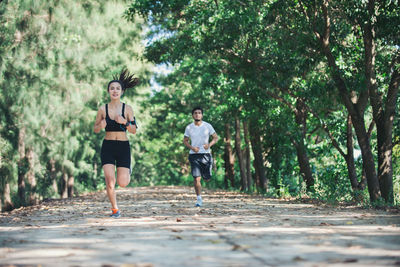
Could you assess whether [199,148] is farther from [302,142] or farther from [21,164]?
[21,164]

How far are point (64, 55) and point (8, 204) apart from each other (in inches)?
282

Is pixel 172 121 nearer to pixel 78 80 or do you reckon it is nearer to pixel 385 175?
pixel 78 80

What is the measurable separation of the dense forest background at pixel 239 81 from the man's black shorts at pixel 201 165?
11.1ft

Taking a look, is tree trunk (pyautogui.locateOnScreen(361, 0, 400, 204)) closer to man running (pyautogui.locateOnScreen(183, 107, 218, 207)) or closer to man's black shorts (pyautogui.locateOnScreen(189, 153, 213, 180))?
man running (pyautogui.locateOnScreen(183, 107, 218, 207))

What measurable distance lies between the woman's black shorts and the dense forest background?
5.05 meters

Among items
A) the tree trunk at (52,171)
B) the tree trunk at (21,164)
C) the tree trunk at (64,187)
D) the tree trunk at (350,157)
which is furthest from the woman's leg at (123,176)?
the tree trunk at (64,187)

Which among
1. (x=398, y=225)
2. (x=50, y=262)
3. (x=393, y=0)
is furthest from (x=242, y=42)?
(x=50, y=262)

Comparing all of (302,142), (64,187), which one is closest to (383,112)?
(302,142)

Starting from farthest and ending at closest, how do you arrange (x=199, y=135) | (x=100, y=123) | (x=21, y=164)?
(x=21, y=164), (x=199, y=135), (x=100, y=123)

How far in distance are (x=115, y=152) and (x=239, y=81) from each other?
388 inches

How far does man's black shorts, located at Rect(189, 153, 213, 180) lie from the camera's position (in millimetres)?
11453

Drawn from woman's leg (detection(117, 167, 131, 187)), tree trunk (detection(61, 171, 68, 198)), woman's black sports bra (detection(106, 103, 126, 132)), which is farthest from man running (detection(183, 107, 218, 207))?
tree trunk (detection(61, 171, 68, 198))

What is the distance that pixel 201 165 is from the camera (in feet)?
37.8

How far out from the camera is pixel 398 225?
6.86 m
